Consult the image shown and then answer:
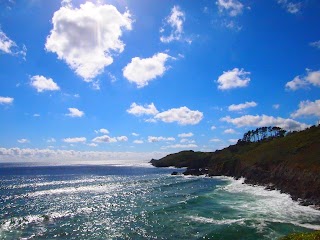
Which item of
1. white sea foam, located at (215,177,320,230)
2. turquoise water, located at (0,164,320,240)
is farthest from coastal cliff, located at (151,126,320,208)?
turquoise water, located at (0,164,320,240)

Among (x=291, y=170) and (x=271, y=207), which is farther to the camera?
(x=291, y=170)

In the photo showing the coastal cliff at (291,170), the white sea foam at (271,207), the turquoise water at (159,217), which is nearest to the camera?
the turquoise water at (159,217)

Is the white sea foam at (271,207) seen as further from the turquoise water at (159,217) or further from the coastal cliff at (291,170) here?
the coastal cliff at (291,170)

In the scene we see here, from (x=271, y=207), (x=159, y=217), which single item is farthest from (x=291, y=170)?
(x=159, y=217)

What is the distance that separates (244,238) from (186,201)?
95.3ft

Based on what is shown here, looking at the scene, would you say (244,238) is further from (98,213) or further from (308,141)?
(308,141)

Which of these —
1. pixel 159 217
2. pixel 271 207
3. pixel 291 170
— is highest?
pixel 291 170

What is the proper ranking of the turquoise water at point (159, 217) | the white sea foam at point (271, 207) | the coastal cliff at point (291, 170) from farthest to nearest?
the coastal cliff at point (291, 170)
the white sea foam at point (271, 207)
the turquoise water at point (159, 217)

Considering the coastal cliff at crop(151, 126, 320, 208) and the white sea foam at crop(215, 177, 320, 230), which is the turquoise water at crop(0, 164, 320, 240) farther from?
the coastal cliff at crop(151, 126, 320, 208)

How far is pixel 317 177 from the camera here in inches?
2645

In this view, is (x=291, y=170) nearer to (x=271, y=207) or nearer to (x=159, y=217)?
(x=271, y=207)

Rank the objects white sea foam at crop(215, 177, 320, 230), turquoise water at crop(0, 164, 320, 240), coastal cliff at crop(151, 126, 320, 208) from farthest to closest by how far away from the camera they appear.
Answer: coastal cliff at crop(151, 126, 320, 208), white sea foam at crop(215, 177, 320, 230), turquoise water at crop(0, 164, 320, 240)

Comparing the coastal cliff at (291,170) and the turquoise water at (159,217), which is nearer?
the turquoise water at (159,217)

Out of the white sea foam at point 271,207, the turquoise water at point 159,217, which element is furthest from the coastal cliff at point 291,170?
the turquoise water at point 159,217
